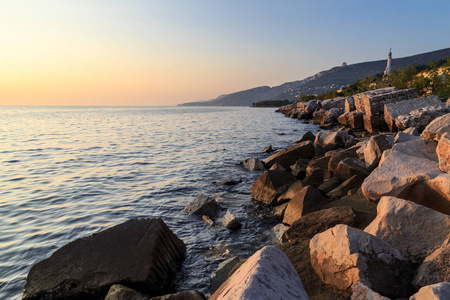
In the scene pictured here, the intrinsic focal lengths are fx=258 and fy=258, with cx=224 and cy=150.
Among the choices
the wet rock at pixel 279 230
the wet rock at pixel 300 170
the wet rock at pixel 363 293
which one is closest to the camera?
the wet rock at pixel 363 293

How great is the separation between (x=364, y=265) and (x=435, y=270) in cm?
76

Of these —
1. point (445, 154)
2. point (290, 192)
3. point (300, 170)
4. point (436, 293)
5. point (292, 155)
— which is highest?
point (445, 154)

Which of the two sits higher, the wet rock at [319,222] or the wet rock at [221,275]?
the wet rock at [319,222]

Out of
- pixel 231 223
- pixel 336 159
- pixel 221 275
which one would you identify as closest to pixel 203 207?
pixel 231 223

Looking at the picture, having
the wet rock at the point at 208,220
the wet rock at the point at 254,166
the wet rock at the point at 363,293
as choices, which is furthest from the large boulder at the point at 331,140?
the wet rock at the point at 363,293

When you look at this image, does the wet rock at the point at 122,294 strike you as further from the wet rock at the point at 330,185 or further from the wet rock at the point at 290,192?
the wet rock at the point at 330,185

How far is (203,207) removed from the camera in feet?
23.7

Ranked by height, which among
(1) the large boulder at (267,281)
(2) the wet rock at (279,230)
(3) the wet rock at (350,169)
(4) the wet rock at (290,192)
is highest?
(1) the large boulder at (267,281)

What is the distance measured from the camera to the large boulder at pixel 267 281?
2.02 meters

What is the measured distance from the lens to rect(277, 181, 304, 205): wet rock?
276 inches

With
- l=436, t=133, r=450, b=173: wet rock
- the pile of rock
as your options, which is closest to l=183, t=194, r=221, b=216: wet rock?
l=436, t=133, r=450, b=173: wet rock

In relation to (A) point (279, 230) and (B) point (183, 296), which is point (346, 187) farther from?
(B) point (183, 296)

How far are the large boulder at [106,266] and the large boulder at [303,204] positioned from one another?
2.97 m

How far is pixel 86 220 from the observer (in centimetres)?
708
